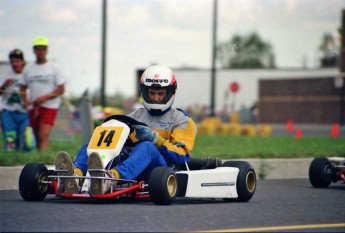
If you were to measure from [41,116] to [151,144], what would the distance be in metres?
6.24

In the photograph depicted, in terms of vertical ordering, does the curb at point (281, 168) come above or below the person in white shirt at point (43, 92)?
below

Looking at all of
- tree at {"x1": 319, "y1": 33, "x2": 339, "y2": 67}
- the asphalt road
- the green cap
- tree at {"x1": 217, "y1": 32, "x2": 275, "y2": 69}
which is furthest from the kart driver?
tree at {"x1": 217, "y1": 32, "x2": 275, "y2": 69}

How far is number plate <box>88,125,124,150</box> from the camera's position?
9055 millimetres

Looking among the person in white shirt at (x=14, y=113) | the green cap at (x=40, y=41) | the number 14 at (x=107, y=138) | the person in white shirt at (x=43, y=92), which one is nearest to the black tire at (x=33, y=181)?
the number 14 at (x=107, y=138)

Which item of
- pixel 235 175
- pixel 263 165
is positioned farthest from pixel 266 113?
pixel 235 175

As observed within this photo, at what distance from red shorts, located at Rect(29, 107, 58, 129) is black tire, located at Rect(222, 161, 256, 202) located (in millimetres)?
5646

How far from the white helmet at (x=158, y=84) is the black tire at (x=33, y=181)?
139 cm

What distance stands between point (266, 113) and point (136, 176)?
183ft

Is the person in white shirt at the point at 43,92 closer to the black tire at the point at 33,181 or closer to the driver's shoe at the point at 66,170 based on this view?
the black tire at the point at 33,181

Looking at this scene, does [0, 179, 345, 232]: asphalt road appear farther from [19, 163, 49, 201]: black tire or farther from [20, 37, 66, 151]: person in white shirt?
[20, 37, 66, 151]: person in white shirt

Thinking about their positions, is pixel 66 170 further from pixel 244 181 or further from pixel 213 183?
pixel 244 181

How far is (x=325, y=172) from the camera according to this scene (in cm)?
1186

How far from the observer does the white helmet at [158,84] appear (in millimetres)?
9883

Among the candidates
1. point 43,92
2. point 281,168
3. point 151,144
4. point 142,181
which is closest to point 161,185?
point 142,181
